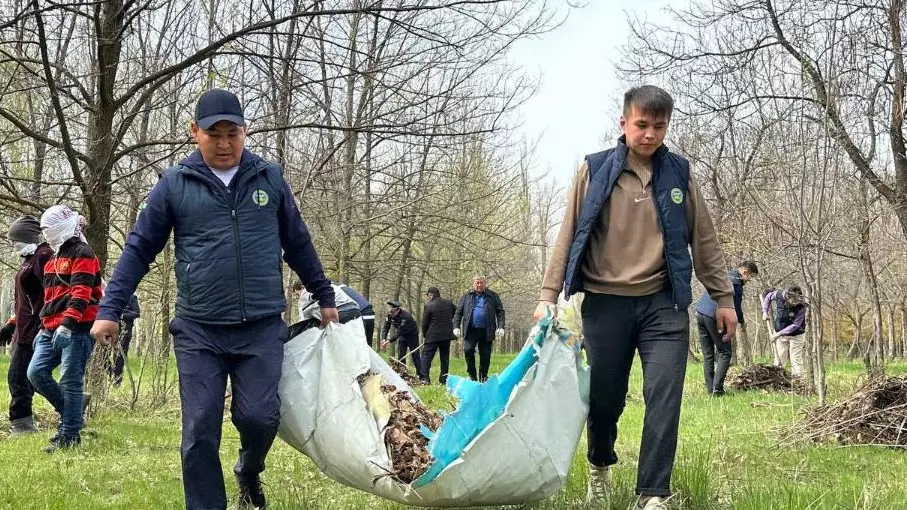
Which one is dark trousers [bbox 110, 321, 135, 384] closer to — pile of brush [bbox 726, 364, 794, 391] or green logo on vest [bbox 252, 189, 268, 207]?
green logo on vest [bbox 252, 189, 268, 207]

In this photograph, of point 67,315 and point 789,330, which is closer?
point 67,315

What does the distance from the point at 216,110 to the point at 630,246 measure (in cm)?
187

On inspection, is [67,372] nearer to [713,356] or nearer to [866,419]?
[866,419]

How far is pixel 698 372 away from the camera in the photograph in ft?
46.9

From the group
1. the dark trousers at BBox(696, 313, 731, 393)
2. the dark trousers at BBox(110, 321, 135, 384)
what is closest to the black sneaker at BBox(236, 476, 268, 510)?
the dark trousers at BBox(110, 321, 135, 384)

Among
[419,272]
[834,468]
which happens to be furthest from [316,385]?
[419,272]

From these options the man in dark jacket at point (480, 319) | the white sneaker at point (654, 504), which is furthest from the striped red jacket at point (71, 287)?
the man in dark jacket at point (480, 319)

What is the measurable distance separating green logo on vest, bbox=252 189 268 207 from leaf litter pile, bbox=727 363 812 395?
839 cm

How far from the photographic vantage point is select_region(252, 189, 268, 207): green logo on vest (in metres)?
3.31

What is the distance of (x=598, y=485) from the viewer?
361 cm

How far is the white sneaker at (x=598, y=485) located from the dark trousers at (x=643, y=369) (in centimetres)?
4

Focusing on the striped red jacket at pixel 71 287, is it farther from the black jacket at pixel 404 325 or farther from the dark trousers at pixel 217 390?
the black jacket at pixel 404 325

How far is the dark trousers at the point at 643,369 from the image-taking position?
3277mm

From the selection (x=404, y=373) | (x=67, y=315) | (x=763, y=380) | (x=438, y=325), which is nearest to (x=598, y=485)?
(x=67, y=315)
